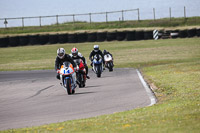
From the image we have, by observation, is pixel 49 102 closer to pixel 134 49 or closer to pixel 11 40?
pixel 134 49

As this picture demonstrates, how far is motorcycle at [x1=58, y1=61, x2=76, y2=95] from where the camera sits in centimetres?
1519

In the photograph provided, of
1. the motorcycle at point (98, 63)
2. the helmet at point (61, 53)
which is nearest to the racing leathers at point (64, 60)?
the helmet at point (61, 53)

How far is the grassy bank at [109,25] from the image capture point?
56531 millimetres

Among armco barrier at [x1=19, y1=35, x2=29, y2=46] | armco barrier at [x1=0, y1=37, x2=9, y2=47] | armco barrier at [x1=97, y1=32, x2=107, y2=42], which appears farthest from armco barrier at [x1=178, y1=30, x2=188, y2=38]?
armco barrier at [x1=0, y1=37, x2=9, y2=47]

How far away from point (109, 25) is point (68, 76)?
44279mm

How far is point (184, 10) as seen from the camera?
193ft

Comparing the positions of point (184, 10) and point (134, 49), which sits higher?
point (184, 10)

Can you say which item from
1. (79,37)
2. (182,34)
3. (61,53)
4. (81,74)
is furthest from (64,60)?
(182,34)

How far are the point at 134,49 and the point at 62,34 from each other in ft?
Answer: 27.1

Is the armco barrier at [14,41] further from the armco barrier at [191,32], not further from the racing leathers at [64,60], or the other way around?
the racing leathers at [64,60]

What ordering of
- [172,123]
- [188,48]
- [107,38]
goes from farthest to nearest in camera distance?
[107,38] → [188,48] → [172,123]

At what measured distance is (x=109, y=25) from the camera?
5922cm

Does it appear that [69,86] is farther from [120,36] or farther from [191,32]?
[120,36]

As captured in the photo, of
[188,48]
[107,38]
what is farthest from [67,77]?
[107,38]
